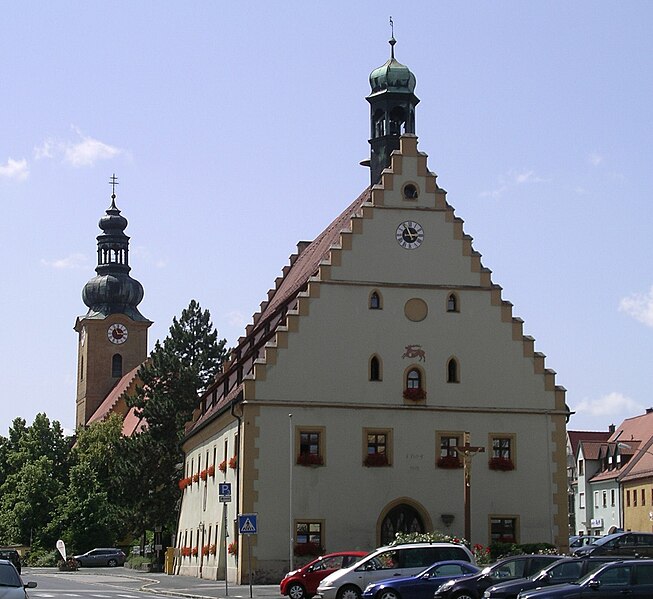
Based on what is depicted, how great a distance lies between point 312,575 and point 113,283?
280 ft

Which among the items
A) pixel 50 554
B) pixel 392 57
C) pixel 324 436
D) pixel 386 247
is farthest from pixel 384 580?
pixel 50 554

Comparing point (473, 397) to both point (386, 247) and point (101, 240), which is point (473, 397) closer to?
point (386, 247)

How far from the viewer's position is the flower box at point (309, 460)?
2010 inches

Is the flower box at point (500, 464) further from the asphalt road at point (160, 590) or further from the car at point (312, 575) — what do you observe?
the car at point (312, 575)

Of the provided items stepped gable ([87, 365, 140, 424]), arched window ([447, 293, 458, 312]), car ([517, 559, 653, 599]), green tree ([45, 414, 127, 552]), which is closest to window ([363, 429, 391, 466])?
arched window ([447, 293, 458, 312])

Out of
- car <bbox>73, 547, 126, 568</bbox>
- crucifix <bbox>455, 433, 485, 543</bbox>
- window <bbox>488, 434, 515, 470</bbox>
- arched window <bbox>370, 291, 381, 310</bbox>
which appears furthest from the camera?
car <bbox>73, 547, 126, 568</bbox>

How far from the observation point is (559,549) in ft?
169

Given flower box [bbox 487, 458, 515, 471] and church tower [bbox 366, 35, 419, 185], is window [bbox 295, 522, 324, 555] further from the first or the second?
church tower [bbox 366, 35, 419, 185]

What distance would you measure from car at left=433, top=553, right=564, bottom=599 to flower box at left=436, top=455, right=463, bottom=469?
62.0 feet

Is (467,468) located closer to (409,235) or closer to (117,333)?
(409,235)

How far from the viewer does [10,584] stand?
83.7 ft

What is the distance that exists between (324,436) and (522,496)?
8.26 m

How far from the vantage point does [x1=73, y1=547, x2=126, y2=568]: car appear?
88.7 metres

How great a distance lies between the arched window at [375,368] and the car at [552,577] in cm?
2157
